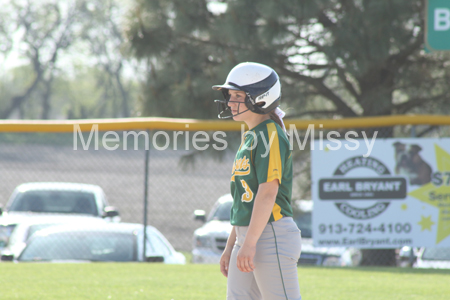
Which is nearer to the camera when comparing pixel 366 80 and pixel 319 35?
pixel 319 35

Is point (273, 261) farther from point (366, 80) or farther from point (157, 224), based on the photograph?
point (157, 224)

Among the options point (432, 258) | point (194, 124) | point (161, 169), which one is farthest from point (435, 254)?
point (161, 169)

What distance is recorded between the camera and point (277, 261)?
276cm

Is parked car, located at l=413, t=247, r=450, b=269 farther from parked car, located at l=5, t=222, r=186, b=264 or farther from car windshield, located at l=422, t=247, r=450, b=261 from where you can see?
parked car, located at l=5, t=222, r=186, b=264

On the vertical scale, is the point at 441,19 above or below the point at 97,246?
above

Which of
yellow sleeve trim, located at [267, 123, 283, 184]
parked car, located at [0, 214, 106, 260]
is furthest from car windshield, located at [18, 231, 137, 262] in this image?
yellow sleeve trim, located at [267, 123, 283, 184]

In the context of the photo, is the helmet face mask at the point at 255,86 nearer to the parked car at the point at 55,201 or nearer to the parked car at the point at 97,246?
the parked car at the point at 97,246

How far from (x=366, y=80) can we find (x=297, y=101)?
3.77 ft

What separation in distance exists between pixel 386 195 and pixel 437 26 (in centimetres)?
215

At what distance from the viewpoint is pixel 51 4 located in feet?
138

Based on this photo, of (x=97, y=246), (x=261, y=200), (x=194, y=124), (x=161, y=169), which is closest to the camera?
(x=261, y=200)

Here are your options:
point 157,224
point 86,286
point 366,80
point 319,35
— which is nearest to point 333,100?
point 366,80

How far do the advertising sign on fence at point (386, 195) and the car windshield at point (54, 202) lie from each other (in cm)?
536

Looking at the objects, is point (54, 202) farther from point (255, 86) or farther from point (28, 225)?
point (255, 86)
